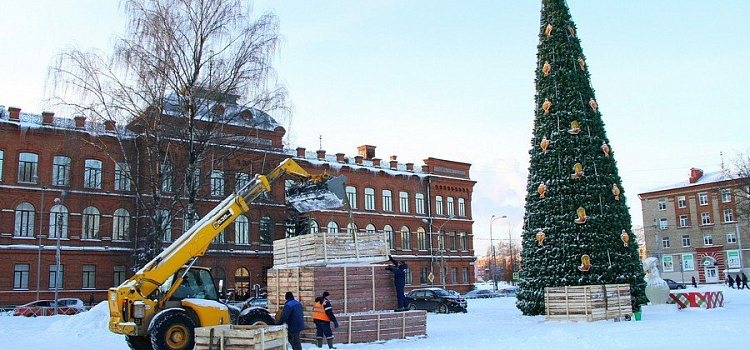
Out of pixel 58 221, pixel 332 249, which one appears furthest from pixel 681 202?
pixel 332 249

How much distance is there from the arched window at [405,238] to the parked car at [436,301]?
23.4m

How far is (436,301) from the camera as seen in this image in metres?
34.6

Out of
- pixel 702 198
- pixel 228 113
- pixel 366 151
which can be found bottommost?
pixel 228 113

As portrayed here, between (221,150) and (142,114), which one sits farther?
(221,150)

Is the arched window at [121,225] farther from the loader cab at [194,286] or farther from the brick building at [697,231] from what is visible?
the brick building at [697,231]

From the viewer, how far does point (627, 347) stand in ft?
50.2

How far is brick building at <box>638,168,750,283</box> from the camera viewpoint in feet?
241

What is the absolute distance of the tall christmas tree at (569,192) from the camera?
80.3 feet

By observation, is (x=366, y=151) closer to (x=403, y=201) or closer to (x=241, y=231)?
(x=403, y=201)

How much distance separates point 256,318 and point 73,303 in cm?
2545

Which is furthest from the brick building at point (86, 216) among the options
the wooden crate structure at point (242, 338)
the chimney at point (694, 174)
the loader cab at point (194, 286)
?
the chimney at point (694, 174)

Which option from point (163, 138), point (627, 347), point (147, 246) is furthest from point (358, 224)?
point (627, 347)

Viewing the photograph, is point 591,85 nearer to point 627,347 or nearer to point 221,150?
point 627,347

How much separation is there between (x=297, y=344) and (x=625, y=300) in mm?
14104
